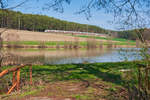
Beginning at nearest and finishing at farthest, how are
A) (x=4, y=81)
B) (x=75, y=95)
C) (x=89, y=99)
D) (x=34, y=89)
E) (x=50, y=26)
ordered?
(x=89, y=99) → (x=75, y=95) → (x=34, y=89) → (x=4, y=81) → (x=50, y=26)

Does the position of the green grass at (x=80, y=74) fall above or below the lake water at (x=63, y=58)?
above

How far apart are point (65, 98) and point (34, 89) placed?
→ 1.36 meters

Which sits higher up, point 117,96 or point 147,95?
point 147,95

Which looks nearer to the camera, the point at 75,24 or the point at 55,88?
the point at 55,88

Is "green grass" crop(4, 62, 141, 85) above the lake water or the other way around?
above

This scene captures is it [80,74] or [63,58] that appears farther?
[63,58]

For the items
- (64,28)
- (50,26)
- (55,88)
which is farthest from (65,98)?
(64,28)

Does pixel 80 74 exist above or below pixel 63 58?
above

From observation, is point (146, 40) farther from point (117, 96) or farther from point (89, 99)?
point (89, 99)

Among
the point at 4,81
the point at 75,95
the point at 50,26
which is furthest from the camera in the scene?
the point at 50,26

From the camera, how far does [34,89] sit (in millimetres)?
5598

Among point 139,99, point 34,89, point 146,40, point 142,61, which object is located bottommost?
point 34,89

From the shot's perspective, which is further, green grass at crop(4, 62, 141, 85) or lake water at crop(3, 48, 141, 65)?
green grass at crop(4, 62, 141, 85)

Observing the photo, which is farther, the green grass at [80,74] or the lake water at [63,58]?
the green grass at [80,74]
